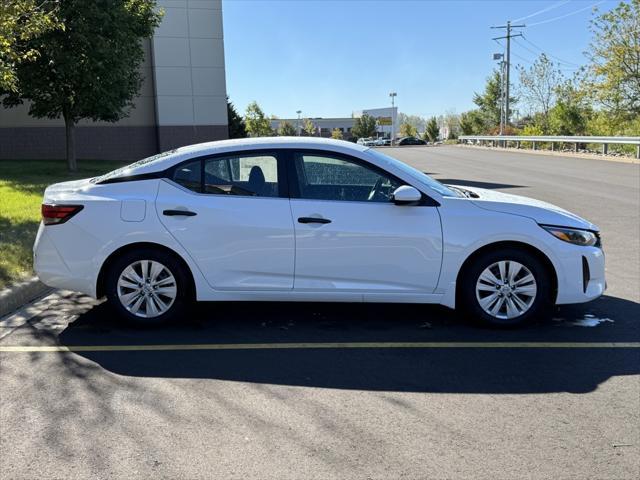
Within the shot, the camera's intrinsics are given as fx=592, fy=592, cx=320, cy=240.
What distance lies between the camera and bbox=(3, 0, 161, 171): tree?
16797mm

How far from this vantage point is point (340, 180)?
5344 mm

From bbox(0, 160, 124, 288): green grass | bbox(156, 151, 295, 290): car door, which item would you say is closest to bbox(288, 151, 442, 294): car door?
bbox(156, 151, 295, 290): car door

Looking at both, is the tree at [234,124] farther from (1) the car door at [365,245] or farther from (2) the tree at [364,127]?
(2) the tree at [364,127]

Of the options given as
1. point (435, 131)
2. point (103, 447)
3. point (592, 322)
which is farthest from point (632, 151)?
point (435, 131)

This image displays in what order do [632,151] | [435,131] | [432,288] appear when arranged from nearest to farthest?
[432,288]
[632,151]
[435,131]

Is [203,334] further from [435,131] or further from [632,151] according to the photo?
[435,131]

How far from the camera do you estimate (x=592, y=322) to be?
5.41m

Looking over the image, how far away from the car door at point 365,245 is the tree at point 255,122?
53360 mm

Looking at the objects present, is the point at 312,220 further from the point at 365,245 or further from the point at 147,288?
the point at 147,288

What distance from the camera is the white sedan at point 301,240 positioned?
506 cm

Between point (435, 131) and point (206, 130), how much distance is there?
2665 inches

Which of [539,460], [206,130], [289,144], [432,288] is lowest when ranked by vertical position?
[539,460]

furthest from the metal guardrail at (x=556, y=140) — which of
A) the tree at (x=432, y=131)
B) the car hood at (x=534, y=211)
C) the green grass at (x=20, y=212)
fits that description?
the tree at (x=432, y=131)

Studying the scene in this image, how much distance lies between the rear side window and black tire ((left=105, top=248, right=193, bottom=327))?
24.8 inches
